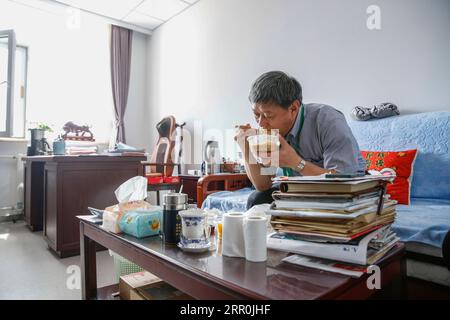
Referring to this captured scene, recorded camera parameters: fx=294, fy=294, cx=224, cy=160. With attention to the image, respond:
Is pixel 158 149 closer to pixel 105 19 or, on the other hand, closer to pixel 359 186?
pixel 105 19

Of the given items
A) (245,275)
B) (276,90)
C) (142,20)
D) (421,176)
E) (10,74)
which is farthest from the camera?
(142,20)

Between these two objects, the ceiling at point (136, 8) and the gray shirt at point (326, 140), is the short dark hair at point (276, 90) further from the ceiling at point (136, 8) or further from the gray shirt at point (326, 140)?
the ceiling at point (136, 8)

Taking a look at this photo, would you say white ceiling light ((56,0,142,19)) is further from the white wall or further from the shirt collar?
the shirt collar

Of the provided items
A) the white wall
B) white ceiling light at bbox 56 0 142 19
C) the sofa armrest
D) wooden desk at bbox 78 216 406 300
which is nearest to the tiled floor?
the sofa armrest

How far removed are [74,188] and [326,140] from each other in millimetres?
1750

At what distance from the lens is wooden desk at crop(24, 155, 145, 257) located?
202 centimetres

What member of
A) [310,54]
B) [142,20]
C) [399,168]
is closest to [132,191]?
[399,168]

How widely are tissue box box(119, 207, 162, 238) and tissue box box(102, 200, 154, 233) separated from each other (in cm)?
1

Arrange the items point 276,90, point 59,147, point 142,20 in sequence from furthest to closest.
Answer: point 142,20 < point 59,147 < point 276,90

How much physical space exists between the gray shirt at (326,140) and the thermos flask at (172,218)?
1.92 ft

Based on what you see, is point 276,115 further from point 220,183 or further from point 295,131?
point 220,183

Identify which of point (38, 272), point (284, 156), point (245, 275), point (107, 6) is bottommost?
point (38, 272)

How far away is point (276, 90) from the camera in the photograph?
1.12 meters

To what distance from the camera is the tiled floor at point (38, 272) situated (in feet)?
4.81
